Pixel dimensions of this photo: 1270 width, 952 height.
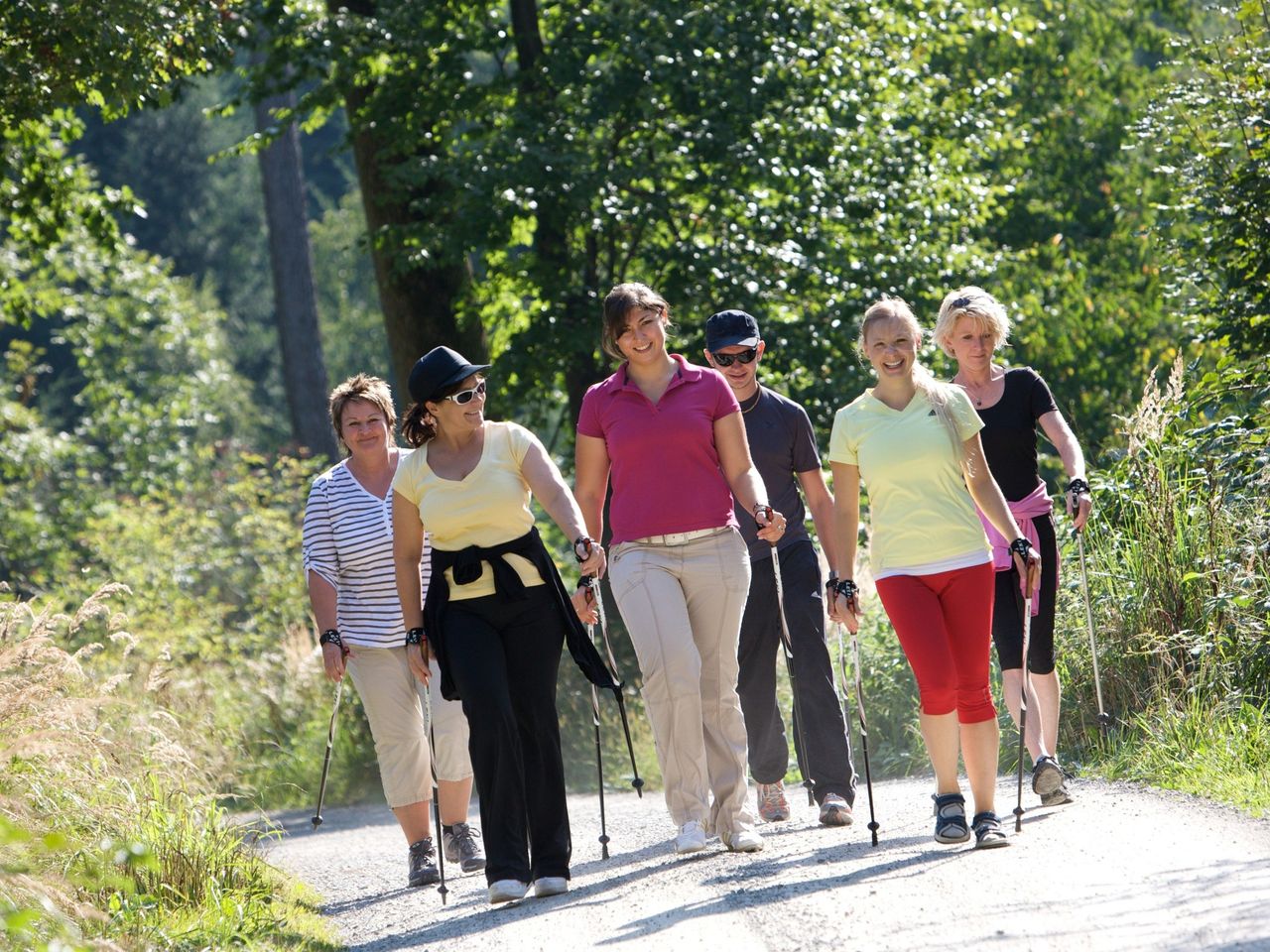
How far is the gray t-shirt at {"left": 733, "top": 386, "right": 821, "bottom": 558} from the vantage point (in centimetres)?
870

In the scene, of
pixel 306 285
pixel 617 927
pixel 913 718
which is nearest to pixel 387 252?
pixel 913 718

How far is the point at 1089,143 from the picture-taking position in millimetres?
26719

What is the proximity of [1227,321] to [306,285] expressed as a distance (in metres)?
Result: 17.7

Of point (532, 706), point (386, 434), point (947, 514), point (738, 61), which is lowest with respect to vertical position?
point (532, 706)

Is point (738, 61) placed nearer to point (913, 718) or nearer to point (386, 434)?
point (913, 718)

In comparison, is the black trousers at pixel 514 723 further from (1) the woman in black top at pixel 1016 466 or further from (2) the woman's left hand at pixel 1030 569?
(1) the woman in black top at pixel 1016 466

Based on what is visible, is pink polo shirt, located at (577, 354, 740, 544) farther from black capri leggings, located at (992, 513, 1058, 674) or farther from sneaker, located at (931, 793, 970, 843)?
sneaker, located at (931, 793, 970, 843)

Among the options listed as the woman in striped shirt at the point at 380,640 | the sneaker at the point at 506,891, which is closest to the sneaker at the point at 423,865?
the woman in striped shirt at the point at 380,640

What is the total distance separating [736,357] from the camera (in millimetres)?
8617

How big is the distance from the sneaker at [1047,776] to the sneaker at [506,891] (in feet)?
7.70

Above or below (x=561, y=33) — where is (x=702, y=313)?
below

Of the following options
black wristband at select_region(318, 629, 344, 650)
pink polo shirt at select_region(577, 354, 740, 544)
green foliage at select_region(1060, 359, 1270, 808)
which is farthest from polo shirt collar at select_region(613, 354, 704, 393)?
green foliage at select_region(1060, 359, 1270, 808)

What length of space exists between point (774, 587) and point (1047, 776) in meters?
1.53

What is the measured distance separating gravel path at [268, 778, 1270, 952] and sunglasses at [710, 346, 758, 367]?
85.0 inches
